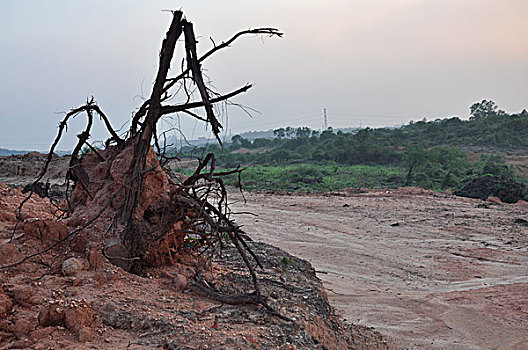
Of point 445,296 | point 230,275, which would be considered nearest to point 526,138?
point 445,296

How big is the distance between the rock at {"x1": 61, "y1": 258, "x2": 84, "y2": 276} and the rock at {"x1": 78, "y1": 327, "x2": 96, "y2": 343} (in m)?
0.66

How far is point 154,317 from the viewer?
8.14 feet

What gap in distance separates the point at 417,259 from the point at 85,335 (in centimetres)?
757

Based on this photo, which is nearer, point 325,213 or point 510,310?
point 510,310

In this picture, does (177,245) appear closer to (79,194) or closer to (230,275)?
(230,275)

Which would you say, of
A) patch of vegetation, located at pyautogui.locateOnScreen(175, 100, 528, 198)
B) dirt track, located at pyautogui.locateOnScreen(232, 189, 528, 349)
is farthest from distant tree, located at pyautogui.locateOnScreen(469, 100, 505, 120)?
dirt track, located at pyautogui.locateOnScreen(232, 189, 528, 349)

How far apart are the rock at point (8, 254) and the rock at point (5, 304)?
1.55 ft

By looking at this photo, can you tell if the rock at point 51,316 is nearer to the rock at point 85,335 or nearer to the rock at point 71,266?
the rock at point 85,335

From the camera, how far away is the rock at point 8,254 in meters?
2.65

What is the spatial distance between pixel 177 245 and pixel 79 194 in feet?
3.32

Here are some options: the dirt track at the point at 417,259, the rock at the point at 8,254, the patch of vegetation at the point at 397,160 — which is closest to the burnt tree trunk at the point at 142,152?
the rock at the point at 8,254

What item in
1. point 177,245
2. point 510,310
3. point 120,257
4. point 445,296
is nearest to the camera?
point 120,257

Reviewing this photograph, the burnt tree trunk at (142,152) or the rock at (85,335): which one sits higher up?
the burnt tree trunk at (142,152)

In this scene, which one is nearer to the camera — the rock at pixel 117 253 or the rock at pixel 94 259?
the rock at pixel 94 259
